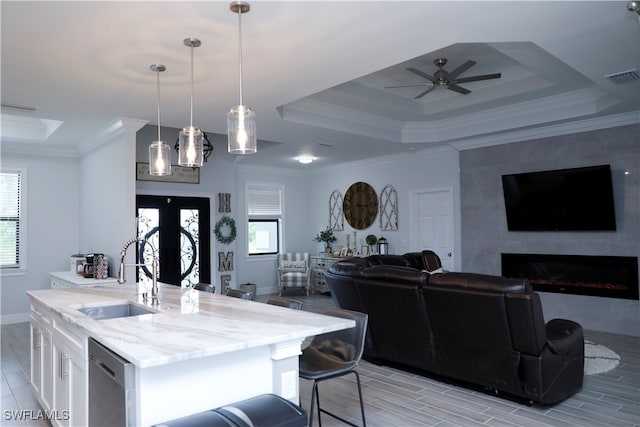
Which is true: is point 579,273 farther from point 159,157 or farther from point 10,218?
point 10,218

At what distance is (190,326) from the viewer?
2.29 metres

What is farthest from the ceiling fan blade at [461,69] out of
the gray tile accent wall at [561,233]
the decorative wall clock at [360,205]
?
the decorative wall clock at [360,205]

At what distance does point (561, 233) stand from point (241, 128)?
5012 mm

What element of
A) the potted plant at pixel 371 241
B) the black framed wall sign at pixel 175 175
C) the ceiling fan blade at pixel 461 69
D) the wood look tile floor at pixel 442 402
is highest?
the ceiling fan blade at pixel 461 69

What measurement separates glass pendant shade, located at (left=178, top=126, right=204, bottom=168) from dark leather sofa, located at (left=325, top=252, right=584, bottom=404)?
190 cm

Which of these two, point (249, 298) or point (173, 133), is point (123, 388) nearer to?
point (249, 298)

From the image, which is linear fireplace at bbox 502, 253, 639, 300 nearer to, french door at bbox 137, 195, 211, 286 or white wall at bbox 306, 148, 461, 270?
white wall at bbox 306, 148, 461, 270

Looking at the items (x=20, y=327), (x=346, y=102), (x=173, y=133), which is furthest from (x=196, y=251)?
(x=346, y=102)

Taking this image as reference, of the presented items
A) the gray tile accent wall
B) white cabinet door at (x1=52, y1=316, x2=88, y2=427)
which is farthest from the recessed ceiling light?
white cabinet door at (x1=52, y1=316, x2=88, y2=427)

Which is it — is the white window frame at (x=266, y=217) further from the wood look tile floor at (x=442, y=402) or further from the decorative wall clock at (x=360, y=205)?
the wood look tile floor at (x=442, y=402)

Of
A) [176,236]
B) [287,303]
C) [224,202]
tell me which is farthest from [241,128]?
[224,202]

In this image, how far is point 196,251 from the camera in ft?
25.2

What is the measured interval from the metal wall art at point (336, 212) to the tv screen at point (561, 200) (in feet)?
12.0

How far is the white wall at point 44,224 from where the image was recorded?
6699 mm
